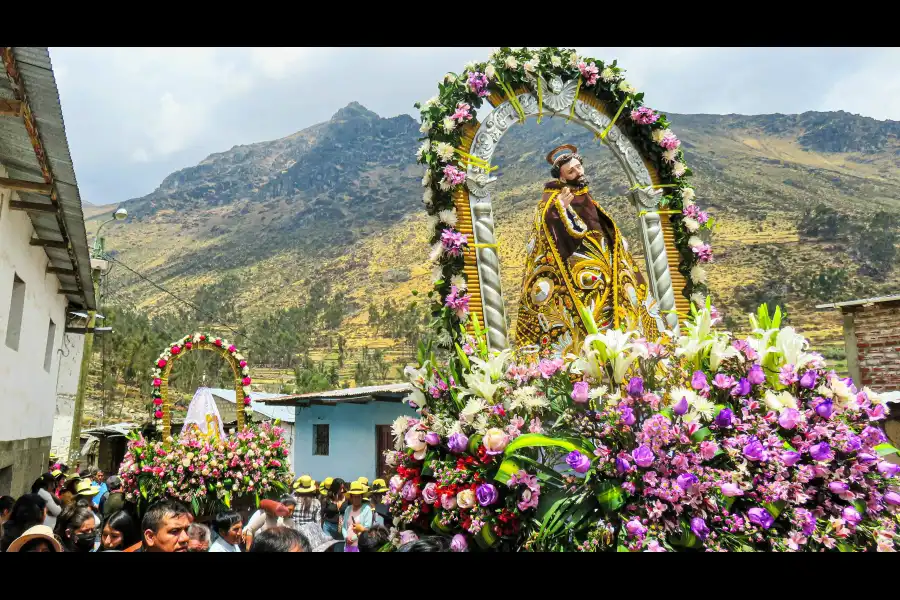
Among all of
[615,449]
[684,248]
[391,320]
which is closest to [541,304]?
[684,248]

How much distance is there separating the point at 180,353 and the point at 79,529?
4992 millimetres

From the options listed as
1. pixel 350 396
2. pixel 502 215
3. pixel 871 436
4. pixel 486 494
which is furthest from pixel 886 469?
pixel 502 215

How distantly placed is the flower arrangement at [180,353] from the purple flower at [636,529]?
7135mm

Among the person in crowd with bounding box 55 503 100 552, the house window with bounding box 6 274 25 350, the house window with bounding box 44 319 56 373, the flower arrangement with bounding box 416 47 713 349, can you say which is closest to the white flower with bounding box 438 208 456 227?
the flower arrangement with bounding box 416 47 713 349

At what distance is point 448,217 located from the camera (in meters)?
4.71

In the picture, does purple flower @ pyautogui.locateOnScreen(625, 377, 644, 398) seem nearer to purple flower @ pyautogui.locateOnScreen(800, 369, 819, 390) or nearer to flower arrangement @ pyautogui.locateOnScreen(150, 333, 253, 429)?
purple flower @ pyautogui.locateOnScreen(800, 369, 819, 390)

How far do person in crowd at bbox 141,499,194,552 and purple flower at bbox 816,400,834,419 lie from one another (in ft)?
10.1

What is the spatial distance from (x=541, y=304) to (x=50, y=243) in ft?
23.5

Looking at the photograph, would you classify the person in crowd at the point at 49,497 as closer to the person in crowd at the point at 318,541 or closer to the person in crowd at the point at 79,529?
the person in crowd at the point at 79,529

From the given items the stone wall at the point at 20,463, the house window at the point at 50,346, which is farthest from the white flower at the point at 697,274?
the house window at the point at 50,346

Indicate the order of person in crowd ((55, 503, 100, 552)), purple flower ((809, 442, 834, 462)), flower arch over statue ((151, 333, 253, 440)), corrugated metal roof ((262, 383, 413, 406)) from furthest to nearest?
corrugated metal roof ((262, 383, 413, 406)) → flower arch over statue ((151, 333, 253, 440)) → person in crowd ((55, 503, 100, 552)) → purple flower ((809, 442, 834, 462))

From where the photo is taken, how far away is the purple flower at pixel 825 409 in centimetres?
278

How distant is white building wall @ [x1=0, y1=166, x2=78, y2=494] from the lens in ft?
23.7
